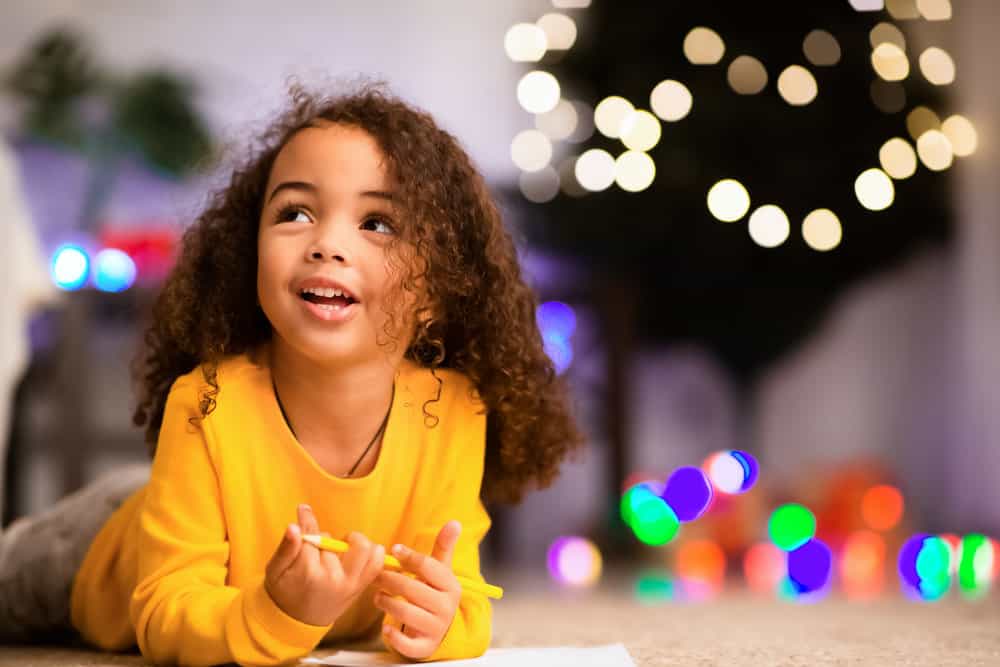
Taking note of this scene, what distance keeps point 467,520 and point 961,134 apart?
1.64m

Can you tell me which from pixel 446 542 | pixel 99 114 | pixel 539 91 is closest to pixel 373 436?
pixel 446 542

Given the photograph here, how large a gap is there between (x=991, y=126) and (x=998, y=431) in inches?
23.4

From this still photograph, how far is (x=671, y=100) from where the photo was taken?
7.12 feet

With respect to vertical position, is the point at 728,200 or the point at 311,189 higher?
the point at 728,200

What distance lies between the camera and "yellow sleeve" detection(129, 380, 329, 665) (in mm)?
720

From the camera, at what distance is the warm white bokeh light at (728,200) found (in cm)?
218

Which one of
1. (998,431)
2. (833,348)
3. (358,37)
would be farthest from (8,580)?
(358,37)

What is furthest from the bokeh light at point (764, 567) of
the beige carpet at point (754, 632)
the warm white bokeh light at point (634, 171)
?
the warm white bokeh light at point (634, 171)

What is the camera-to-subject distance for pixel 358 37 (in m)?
2.93

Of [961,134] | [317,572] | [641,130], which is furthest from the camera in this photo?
[641,130]

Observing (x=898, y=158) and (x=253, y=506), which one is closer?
(x=253, y=506)

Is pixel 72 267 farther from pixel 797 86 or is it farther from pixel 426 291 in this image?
pixel 426 291

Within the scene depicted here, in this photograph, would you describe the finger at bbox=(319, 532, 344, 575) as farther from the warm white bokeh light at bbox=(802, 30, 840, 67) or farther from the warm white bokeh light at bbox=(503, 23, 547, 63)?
the warm white bokeh light at bbox=(503, 23, 547, 63)

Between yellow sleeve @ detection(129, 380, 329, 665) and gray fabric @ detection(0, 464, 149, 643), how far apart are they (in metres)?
0.21
